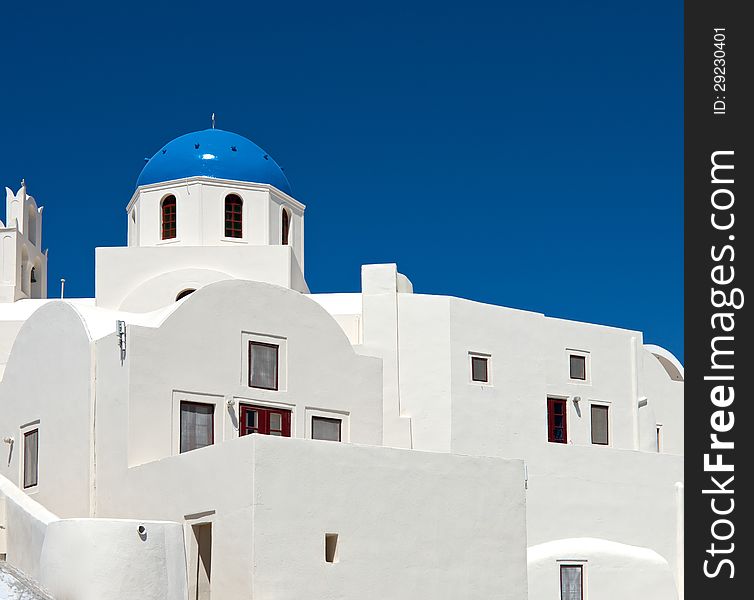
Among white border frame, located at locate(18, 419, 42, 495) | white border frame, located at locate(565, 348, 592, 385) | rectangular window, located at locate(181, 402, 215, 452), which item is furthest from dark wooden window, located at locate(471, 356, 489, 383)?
white border frame, located at locate(18, 419, 42, 495)

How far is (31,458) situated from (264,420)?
16.1ft

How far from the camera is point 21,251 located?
132 feet

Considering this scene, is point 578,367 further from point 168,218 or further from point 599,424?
point 168,218

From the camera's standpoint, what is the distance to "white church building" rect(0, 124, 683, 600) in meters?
23.0

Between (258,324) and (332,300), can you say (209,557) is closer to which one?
(258,324)

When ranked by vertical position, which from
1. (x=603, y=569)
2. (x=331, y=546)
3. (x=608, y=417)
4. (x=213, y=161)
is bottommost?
(x=603, y=569)

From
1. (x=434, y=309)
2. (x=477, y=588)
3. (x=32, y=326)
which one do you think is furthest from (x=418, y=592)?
(x=32, y=326)

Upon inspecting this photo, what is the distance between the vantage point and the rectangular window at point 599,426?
34469 millimetres

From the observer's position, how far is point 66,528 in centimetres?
2194

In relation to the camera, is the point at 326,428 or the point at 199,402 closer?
the point at 199,402

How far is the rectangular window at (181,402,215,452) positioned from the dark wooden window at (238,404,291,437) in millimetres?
726

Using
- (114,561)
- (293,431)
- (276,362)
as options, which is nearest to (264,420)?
(293,431)

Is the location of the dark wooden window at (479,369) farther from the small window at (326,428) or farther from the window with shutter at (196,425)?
the window with shutter at (196,425)

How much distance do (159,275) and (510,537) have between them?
1159 centimetres
